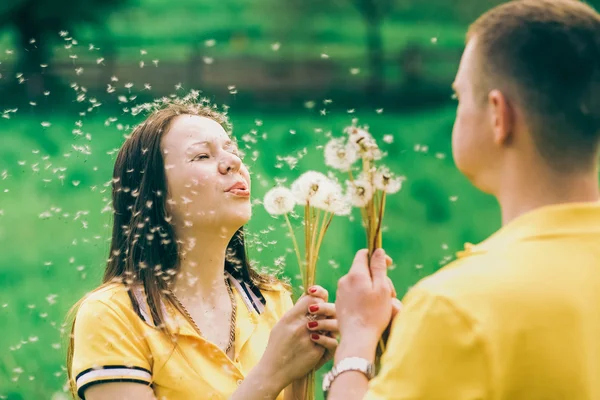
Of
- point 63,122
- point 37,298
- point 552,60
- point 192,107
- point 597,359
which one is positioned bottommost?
point 37,298

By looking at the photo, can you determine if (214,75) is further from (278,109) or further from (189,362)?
(189,362)

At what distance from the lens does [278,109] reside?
348 centimetres

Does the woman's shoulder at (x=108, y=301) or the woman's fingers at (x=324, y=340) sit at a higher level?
the woman's fingers at (x=324, y=340)

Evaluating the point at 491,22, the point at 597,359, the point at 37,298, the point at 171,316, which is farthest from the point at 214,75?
the point at 597,359

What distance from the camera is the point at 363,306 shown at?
4.39 feet

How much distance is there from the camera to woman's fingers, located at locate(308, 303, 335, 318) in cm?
155

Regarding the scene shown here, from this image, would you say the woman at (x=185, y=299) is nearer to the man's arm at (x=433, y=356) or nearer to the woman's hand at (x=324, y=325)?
the woman's hand at (x=324, y=325)

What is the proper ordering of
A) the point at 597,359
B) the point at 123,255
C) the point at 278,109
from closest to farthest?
the point at 597,359 → the point at 123,255 → the point at 278,109

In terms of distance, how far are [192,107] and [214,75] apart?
1.53m

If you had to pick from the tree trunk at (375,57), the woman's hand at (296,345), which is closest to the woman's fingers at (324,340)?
the woman's hand at (296,345)

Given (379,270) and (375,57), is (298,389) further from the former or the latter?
(375,57)

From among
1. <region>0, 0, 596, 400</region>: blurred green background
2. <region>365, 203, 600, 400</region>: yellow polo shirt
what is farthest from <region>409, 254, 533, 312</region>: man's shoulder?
<region>0, 0, 596, 400</region>: blurred green background

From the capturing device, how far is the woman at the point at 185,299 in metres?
1.64

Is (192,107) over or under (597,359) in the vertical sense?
under
